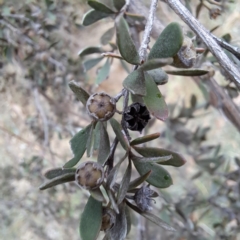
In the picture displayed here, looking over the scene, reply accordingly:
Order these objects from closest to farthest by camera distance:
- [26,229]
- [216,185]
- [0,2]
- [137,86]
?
[137,86], [0,2], [216,185], [26,229]

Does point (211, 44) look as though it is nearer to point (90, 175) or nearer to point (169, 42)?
point (169, 42)

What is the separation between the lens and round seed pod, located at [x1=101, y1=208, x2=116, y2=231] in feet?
1.31

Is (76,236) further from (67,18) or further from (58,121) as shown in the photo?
(67,18)

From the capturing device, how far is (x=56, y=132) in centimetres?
136

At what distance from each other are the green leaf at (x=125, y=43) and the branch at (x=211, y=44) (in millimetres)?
74

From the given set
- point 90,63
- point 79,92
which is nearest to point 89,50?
point 90,63

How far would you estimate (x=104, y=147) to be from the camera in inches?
16.0

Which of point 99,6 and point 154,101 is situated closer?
point 154,101

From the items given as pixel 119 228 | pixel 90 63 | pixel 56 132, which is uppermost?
pixel 119 228

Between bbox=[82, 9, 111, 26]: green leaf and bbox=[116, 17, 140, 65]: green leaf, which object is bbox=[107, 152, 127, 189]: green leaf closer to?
bbox=[116, 17, 140, 65]: green leaf

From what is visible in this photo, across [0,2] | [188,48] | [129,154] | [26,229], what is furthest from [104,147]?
[26,229]

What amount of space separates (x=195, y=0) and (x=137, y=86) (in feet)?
4.00

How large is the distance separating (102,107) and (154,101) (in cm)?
6

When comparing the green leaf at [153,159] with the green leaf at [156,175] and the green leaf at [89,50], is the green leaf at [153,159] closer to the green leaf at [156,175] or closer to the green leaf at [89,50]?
the green leaf at [156,175]
